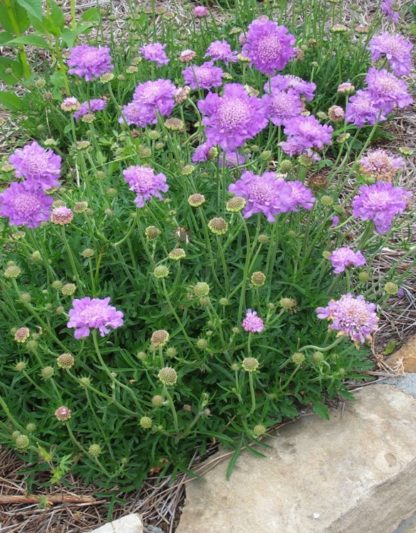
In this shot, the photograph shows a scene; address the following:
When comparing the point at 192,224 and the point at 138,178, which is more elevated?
the point at 138,178

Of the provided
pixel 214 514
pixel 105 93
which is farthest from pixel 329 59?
pixel 214 514

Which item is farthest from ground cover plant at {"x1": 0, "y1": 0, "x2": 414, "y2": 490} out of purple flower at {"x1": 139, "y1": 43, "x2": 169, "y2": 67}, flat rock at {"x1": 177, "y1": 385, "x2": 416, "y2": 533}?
purple flower at {"x1": 139, "y1": 43, "x2": 169, "y2": 67}

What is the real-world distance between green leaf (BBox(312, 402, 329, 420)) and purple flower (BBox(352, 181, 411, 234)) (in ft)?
2.31

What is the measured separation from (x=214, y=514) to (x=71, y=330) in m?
0.89

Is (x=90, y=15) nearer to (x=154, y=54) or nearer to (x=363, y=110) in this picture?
(x=154, y=54)

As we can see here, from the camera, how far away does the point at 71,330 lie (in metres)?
2.67

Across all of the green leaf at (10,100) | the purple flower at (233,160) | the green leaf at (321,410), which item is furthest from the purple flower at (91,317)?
the green leaf at (10,100)

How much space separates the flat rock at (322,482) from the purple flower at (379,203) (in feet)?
2.51

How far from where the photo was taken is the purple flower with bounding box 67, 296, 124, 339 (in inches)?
85.2

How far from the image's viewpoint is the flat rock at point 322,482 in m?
2.31

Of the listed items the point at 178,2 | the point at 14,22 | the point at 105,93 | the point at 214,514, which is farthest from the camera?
the point at 178,2

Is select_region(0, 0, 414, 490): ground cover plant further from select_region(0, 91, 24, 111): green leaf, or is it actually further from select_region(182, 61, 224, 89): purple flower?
select_region(0, 91, 24, 111): green leaf

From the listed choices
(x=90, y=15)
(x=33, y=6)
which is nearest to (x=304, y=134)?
(x=33, y=6)

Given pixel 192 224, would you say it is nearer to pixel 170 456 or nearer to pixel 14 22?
pixel 170 456
